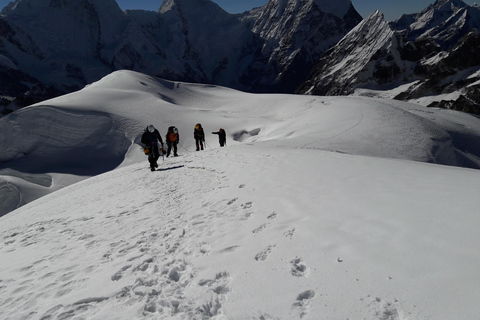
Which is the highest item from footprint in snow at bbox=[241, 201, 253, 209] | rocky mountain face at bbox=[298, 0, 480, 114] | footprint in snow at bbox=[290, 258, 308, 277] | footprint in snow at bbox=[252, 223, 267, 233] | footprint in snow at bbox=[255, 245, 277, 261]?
rocky mountain face at bbox=[298, 0, 480, 114]

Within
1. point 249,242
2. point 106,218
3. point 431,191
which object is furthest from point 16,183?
point 431,191

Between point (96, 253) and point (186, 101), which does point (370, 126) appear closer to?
point (96, 253)

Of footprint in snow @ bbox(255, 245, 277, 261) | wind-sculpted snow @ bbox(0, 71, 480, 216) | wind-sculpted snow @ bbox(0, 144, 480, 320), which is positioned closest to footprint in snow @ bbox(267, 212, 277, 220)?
wind-sculpted snow @ bbox(0, 144, 480, 320)

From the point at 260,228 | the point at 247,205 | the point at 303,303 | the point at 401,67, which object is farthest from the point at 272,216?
the point at 401,67

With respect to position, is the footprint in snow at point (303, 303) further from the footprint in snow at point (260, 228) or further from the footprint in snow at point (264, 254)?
the footprint in snow at point (260, 228)

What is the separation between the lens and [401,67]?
160375mm

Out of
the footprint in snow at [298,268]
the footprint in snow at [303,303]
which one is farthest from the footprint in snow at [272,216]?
the footprint in snow at [303,303]

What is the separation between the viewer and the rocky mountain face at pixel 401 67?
135750 millimetres

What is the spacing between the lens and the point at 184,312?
150 inches

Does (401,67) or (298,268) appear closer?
(298,268)

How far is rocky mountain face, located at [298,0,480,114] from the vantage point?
445ft

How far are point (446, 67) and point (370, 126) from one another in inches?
5796

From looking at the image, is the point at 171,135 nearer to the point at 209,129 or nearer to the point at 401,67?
the point at 209,129

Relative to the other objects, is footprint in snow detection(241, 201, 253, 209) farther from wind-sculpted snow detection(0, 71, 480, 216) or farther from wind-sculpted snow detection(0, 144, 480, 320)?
wind-sculpted snow detection(0, 71, 480, 216)
